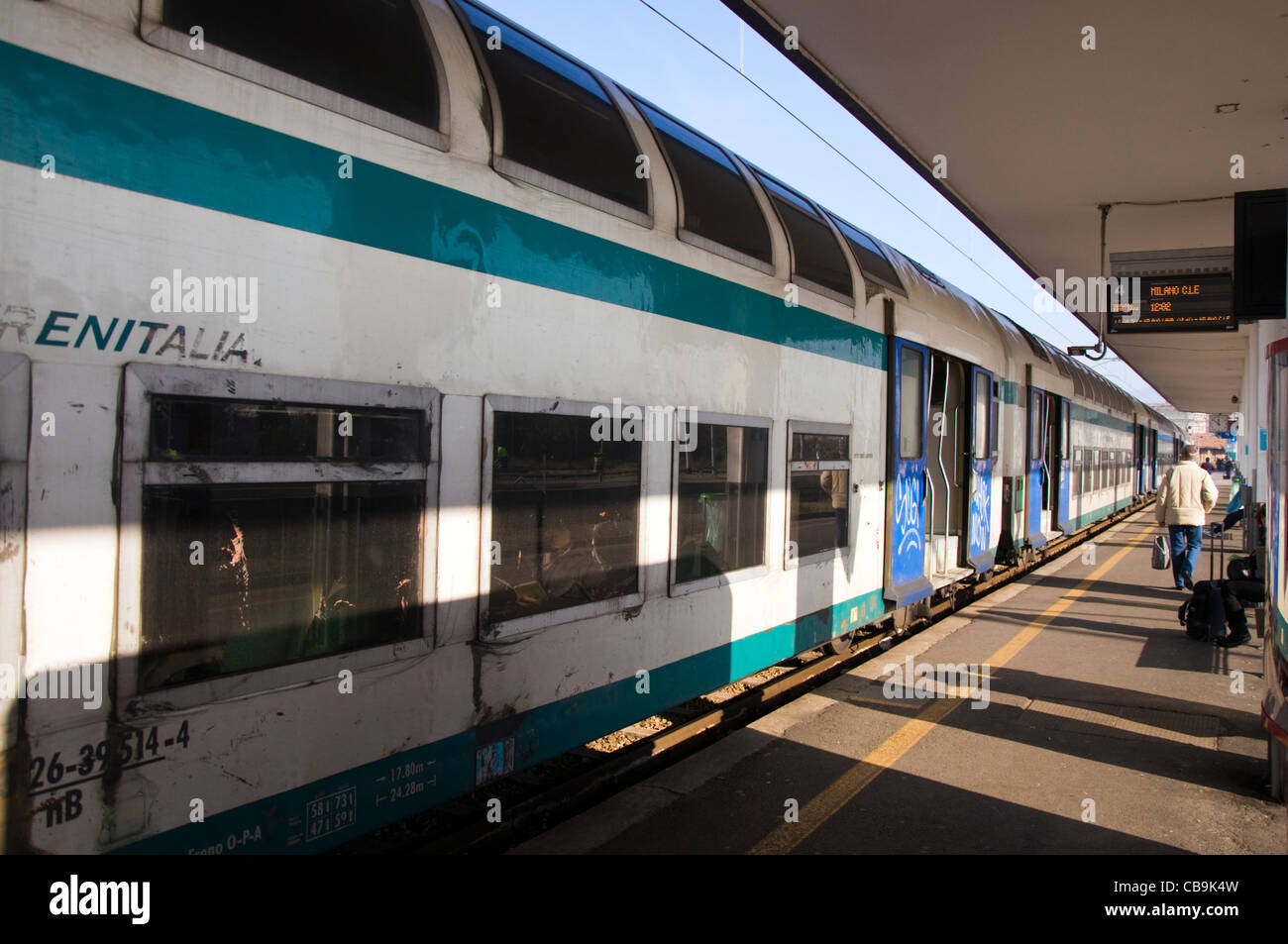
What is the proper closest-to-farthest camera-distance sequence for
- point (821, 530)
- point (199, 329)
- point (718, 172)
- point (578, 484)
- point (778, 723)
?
point (199, 329), point (578, 484), point (718, 172), point (778, 723), point (821, 530)

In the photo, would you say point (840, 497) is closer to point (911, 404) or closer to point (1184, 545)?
point (911, 404)

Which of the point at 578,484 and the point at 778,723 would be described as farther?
the point at 778,723

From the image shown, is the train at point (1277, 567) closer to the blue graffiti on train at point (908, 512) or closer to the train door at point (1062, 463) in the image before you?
the blue graffiti on train at point (908, 512)

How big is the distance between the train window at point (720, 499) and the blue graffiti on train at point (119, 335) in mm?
2417

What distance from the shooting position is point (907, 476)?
24.7 feet

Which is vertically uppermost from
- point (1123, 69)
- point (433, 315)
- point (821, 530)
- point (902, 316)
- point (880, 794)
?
point (1123, 69)

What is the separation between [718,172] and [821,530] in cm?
252

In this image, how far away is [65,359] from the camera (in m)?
2.11

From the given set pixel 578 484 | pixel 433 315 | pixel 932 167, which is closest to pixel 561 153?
pixel 433 315

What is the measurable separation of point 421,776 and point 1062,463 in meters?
13.9

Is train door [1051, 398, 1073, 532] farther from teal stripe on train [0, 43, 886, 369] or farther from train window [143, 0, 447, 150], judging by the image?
train window [143, 0, 447, 150]

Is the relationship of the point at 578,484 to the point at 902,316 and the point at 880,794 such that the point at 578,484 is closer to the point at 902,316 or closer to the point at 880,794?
the point at 880,794

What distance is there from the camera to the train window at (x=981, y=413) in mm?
9320

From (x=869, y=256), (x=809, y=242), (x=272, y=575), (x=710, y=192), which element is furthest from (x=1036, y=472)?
(x=272, y=575)
